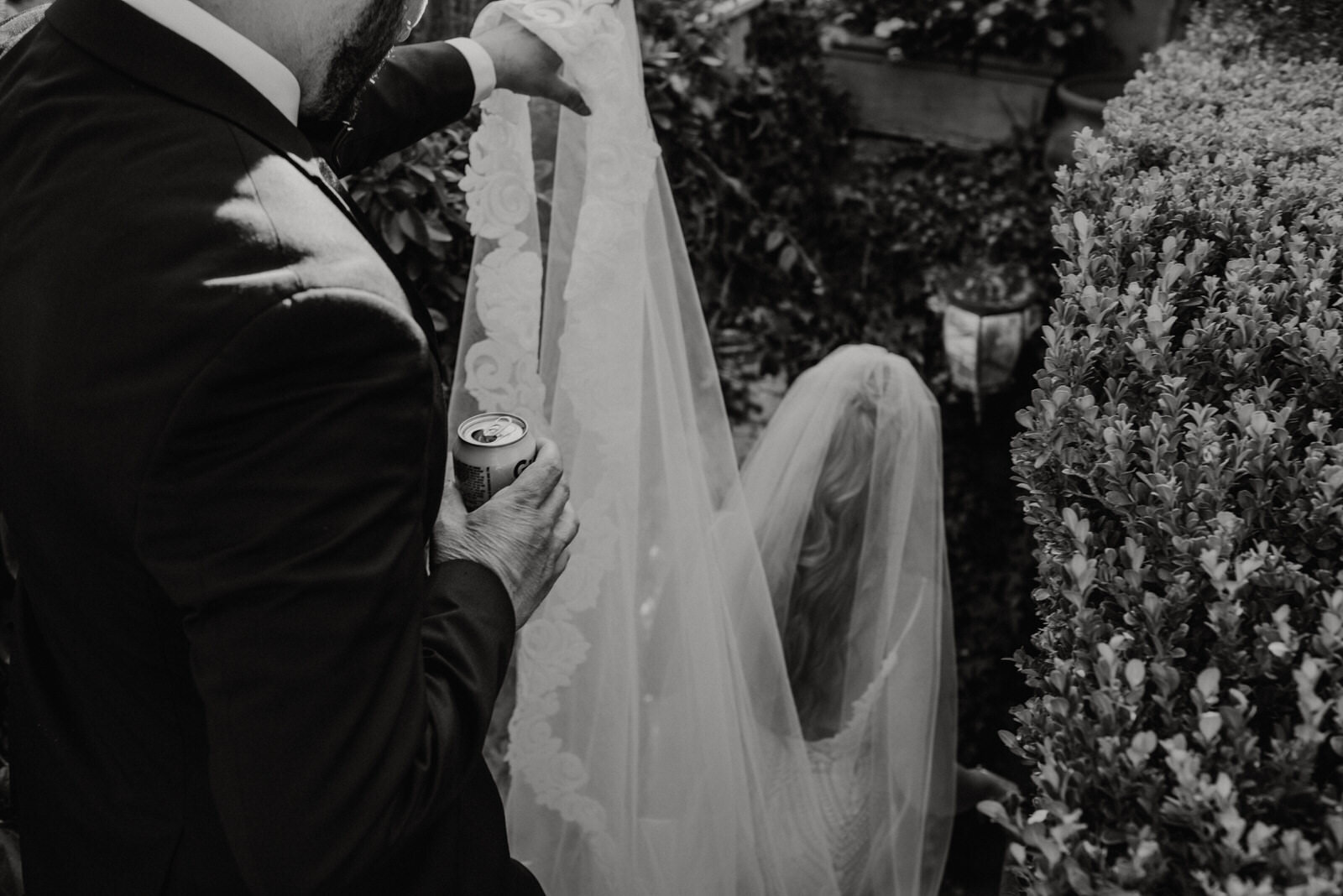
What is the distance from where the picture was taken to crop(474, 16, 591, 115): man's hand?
6.62ft

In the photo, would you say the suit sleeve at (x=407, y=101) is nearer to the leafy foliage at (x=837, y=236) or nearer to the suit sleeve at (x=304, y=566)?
the suit sleeve at (x=304, y=566)

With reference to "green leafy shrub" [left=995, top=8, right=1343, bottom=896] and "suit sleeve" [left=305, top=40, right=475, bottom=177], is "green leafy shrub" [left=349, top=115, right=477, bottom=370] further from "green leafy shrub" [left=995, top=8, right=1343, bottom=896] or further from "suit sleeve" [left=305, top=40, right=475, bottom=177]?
"green leafy shrub" [left=995, top=8, right=1343, bottom=896]

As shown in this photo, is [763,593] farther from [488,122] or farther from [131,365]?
[131,365]

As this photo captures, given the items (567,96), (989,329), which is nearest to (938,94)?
(989,329)

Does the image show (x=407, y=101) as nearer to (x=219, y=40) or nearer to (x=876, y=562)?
(x=219, y=40)

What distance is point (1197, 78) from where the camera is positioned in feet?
10.3

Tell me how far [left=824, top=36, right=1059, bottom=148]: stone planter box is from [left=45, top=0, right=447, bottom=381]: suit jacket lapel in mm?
4951

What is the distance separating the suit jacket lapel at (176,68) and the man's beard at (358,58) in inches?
4.9

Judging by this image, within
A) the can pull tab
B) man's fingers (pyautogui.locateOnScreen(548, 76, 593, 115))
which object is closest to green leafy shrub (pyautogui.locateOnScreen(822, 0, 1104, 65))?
man's fingers (pyautogui.locateOnScreen(548, 76, 593, 115))

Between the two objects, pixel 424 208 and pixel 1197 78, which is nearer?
pixel 424 208

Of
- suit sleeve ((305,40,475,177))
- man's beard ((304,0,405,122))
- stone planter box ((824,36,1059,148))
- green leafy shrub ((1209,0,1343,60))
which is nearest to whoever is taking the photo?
man's beard ((304,0,405,122))

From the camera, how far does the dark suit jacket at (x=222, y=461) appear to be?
1.04 meters

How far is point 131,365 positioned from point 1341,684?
4.07 ft

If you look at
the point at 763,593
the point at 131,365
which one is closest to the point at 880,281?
the point at 763,593
